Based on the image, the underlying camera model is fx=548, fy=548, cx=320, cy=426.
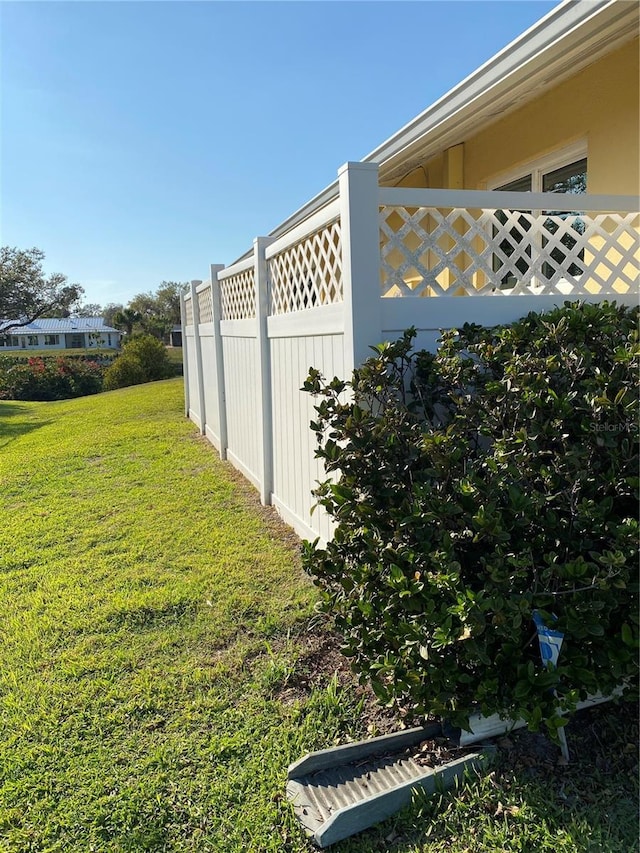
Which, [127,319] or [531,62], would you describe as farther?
[127,319]

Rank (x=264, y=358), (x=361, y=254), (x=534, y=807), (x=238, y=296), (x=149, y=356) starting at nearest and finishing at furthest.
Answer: (x=534, y=807), (x=361, y=254), (x=264, y=358), (x=238, y=296), (x=149, y=356)

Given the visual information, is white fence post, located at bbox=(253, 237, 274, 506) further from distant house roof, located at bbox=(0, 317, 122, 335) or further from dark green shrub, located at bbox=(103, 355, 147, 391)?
distant house roof, located at bbox=(0, 317, 122, 335)

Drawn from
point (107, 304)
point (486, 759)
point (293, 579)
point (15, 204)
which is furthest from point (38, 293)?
point (107, 304)

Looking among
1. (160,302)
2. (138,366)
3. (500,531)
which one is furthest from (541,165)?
(160,302)

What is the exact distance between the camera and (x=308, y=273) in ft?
13.2

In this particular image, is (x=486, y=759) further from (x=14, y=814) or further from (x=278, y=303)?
(x=278, y=303)

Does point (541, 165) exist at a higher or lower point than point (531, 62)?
higher

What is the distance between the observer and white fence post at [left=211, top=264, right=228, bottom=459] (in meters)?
7.42

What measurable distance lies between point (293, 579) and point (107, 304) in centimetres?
10147

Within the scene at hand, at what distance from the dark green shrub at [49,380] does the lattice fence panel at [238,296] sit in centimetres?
1689

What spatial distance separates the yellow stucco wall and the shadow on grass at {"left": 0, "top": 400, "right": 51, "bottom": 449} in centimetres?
918

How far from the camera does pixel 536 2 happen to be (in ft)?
12.0

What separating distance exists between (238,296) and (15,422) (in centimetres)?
876
